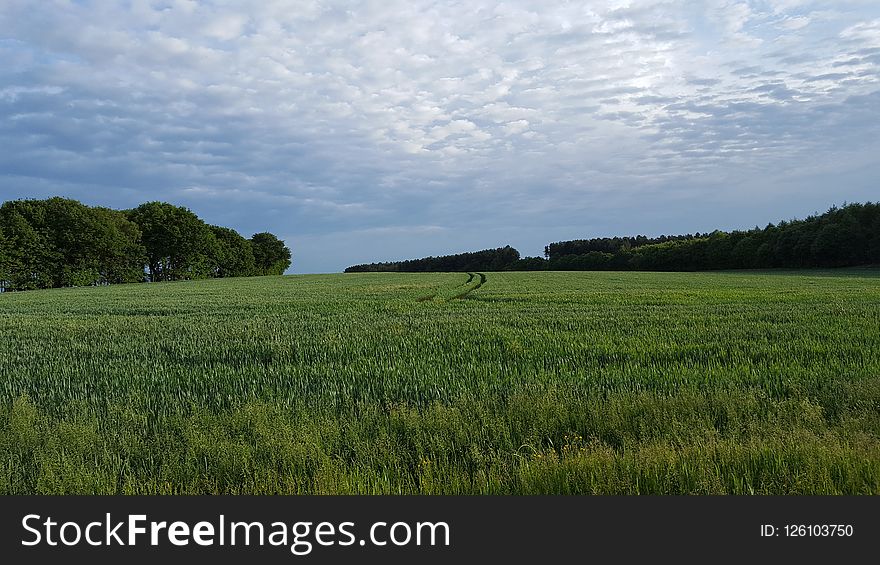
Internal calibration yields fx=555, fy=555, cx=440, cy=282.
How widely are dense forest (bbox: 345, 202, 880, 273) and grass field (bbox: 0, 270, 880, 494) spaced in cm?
9397

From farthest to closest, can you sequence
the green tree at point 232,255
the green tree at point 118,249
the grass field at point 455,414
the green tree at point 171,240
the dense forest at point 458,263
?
the dense forest at point 458,263, the green tree at point 232,255, the green tree at point 171,240, the green tree at point 118,249, the grass field at point 455,414

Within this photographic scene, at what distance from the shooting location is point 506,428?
5.89 metres

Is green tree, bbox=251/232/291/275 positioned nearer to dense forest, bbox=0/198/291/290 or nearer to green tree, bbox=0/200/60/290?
dense forest, bbox=0/198/291/290

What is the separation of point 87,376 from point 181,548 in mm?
7130

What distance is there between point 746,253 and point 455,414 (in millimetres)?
114875

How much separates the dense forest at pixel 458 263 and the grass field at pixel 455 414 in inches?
5368

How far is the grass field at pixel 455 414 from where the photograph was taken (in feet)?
15.3

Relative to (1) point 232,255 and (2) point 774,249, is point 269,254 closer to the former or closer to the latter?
(1) point 232,255

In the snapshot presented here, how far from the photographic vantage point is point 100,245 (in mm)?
72938

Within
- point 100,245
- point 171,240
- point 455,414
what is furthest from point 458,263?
point 455,414

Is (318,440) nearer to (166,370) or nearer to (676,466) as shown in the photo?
(676,466)

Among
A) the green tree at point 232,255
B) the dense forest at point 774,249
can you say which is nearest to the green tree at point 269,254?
the green tree at point 232,255

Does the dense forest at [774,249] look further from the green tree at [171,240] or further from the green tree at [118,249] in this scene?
the green tree at [118,249]

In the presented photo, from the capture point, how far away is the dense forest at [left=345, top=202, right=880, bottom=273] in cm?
8838
